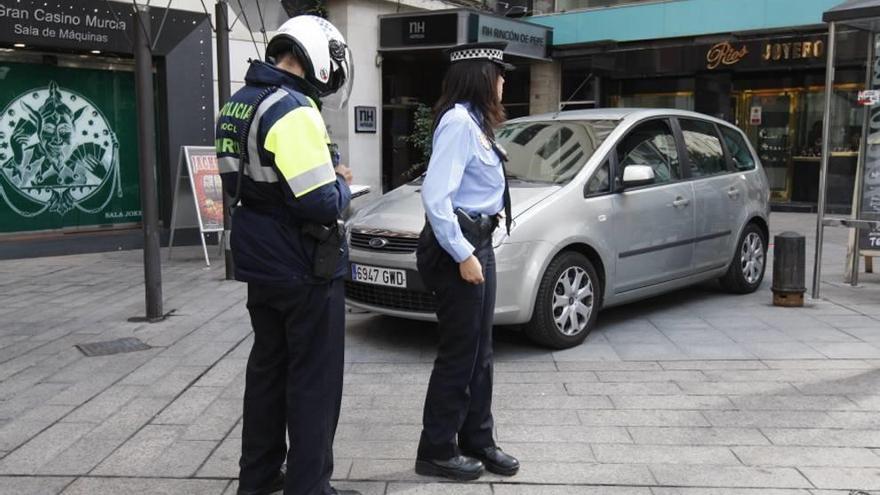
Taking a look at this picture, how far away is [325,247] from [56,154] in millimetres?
9169

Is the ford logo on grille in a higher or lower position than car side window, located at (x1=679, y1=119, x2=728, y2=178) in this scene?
lower

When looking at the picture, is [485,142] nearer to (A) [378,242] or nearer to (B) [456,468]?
(B) [456,468]

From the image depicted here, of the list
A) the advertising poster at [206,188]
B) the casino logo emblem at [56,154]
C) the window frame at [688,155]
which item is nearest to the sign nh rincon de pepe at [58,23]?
the casino logo emblem at [56,154]

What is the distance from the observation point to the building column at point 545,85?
59.5 feet

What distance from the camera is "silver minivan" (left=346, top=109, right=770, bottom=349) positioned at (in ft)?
17.7

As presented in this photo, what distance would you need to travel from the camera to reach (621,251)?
6.03m

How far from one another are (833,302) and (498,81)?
5239 mm

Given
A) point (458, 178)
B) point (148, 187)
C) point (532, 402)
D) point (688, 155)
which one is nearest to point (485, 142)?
point (458, 178)

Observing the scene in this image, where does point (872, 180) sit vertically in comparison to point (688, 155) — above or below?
below

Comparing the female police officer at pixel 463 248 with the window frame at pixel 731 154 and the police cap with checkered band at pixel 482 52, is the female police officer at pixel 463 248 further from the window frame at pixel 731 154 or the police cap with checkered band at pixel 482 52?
the window frame at pixel 731 154

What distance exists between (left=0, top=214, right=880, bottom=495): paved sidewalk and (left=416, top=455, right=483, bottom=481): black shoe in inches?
2.1

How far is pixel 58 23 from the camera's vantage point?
9.97m

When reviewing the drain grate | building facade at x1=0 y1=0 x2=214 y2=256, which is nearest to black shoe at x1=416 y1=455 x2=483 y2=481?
the drain grate

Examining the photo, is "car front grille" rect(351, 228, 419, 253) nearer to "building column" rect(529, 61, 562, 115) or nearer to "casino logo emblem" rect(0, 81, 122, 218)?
"casino logo emblem" rect(0, 81, 122, 218)
